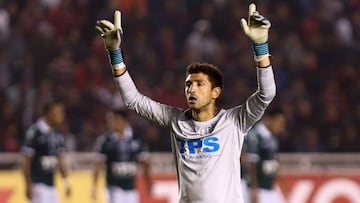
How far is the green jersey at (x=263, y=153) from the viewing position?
13484 mm

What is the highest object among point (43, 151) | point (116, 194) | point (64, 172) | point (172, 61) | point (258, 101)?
point (172, 61)

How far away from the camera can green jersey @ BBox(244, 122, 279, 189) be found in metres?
13.5

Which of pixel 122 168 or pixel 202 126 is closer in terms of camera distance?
pixel 202 126

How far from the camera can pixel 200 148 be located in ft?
21.4

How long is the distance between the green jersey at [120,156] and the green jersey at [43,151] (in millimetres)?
661

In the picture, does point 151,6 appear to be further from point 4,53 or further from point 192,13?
point 4,53

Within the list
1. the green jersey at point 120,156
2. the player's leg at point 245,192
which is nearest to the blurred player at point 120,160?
the green jersey at point 120,156

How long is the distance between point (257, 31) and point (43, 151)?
7358 millimetres

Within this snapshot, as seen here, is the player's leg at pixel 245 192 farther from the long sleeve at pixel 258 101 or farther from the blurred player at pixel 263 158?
the long sleeve at pixel 258 101

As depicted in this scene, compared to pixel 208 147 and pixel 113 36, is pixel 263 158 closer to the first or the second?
pixel 208 147

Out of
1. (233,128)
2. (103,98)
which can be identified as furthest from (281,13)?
(233,128)

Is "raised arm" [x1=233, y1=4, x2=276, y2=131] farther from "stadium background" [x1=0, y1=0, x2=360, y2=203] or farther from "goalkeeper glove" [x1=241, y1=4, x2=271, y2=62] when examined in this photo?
"stadium background" [x1=0, y1=0, x2=360, y2=203]

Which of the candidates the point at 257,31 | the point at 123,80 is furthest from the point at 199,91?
the point at 257,31

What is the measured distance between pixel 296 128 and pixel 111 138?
4289mm
